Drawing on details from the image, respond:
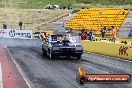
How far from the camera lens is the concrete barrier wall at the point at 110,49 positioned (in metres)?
23.4

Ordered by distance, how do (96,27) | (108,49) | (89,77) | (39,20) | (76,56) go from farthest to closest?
(39,20), (96,27), (108,49), (76,56), (89,77)

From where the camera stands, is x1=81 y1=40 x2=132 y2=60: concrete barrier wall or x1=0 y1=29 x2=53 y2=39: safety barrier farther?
x1=0 y1=29 x2=53 y2=39: safety barrier

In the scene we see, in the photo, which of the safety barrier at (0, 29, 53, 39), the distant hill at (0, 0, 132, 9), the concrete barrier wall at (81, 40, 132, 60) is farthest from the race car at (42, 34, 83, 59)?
the distant hill at (0, 0, 132, 9)

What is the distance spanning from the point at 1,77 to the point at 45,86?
3.02 meters

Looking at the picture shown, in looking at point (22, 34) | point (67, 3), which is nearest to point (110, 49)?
point (22, 34)

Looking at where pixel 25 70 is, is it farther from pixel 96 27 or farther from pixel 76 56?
pixel 96 27

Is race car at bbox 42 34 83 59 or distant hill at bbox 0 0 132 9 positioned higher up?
race car at bbox 42 34 83 59

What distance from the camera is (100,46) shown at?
94.1 ft

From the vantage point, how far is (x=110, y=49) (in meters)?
26.5

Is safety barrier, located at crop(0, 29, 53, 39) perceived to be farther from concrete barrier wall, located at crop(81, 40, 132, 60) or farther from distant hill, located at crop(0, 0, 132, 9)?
distant hill, located at crop(0, 0, 132, 9)

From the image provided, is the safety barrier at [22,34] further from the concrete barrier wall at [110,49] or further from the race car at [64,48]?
the race car at [64,48]

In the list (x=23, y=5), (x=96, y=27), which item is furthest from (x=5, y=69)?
(x=23, y=5)

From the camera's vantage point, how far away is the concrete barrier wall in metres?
23.4

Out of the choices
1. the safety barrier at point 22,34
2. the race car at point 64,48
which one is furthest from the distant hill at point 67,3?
the race car at point 64,48
